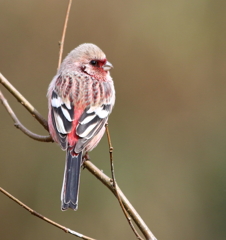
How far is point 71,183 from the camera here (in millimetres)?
5227

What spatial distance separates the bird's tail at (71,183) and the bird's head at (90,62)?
5.32 ft

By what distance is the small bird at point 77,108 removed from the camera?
17.6 ft

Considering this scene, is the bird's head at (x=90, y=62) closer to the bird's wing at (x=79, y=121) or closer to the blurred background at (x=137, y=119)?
the bird's wing at (x=79, y=121)

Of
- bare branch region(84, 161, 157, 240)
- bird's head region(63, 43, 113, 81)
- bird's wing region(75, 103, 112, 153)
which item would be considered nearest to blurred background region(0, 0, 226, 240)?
bird's head region(63, 43, 113, 81)

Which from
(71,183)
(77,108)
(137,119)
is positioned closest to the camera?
(71,183)

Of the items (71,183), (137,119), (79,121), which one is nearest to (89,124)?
(79,121)

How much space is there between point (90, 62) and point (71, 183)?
86.2 inches

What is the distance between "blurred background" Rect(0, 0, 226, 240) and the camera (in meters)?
9.80

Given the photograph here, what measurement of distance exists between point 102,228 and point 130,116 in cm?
253

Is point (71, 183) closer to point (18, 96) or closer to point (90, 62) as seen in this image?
point (18, 96)

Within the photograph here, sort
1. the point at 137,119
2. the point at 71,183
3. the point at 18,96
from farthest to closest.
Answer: the point at 137,119 < the point at 18,96 < the point at 71,183

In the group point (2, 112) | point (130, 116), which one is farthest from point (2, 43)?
point (130, 116)

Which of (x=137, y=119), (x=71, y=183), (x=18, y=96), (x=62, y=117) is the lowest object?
(x=71, y=183)

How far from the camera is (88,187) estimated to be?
979 centimetres
